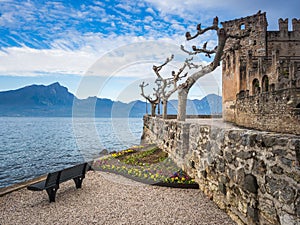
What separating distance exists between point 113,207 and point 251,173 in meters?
3.39

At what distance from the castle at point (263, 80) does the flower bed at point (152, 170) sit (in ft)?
24.0

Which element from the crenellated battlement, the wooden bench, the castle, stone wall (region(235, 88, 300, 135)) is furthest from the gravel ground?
the crenellated battlement

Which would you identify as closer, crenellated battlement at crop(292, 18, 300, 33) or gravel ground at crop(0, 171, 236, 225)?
gravel ground at crop(0, 171, 236, 225)

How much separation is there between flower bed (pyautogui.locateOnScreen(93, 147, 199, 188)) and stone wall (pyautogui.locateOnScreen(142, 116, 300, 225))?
80 centimetres

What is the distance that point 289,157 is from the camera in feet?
10.4

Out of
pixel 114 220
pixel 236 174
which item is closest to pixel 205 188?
pixel 236 174

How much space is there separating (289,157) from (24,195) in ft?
22.2

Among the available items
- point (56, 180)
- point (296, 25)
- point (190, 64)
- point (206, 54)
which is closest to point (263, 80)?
point (190, 64)

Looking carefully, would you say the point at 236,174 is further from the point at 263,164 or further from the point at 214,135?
the point at 214,135

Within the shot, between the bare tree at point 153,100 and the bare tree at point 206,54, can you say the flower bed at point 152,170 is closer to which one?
the bare tree at point 206,54

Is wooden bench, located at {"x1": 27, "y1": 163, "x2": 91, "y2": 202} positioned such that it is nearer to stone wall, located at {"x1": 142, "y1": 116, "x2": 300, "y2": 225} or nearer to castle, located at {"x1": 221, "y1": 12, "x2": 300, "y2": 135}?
stone wall, located at {"x1": 142, "y1": 116, "x2": 300, "y2": 225}

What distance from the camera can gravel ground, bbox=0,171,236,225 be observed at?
Result: 5211 millimetres

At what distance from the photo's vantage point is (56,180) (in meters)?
6.68

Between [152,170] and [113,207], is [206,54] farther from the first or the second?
[113,207]
